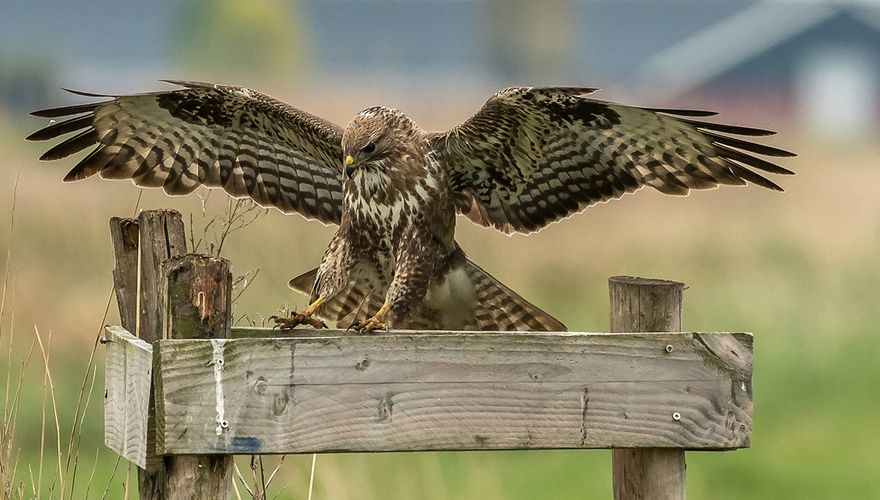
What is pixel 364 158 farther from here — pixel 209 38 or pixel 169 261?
pixel 209 38

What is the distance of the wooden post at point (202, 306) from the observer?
11.1 feet

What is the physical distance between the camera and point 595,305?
11.6 m

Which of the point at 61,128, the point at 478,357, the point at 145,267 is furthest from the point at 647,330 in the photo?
the point at 61,128

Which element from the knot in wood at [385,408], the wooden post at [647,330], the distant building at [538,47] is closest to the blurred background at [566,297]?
the knot in wood at [385,408]

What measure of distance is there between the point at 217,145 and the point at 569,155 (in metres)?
1.35

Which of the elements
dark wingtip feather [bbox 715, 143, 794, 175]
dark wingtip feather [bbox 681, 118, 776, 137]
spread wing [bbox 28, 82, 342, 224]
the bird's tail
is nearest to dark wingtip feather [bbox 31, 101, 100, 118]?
spread wing [bbox 28, 82, 342, 224]

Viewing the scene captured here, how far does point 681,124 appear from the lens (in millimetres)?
5000

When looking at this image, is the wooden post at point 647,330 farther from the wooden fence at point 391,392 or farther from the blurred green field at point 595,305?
the blurred green field at point 595,305

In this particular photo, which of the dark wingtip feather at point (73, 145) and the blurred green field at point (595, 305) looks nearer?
the dark wingtip feather at point (73, 145)

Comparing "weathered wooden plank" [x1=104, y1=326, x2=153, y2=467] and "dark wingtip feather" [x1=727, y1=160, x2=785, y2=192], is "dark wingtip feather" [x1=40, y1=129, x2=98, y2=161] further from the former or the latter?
"dark wingtip feather" [x1=727, y1=160, x2=785, y2=192]

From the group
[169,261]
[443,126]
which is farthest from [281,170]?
[443,126]

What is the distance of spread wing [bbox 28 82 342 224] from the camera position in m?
5.24

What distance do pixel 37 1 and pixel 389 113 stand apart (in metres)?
58.8

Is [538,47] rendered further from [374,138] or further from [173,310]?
[173,310]
